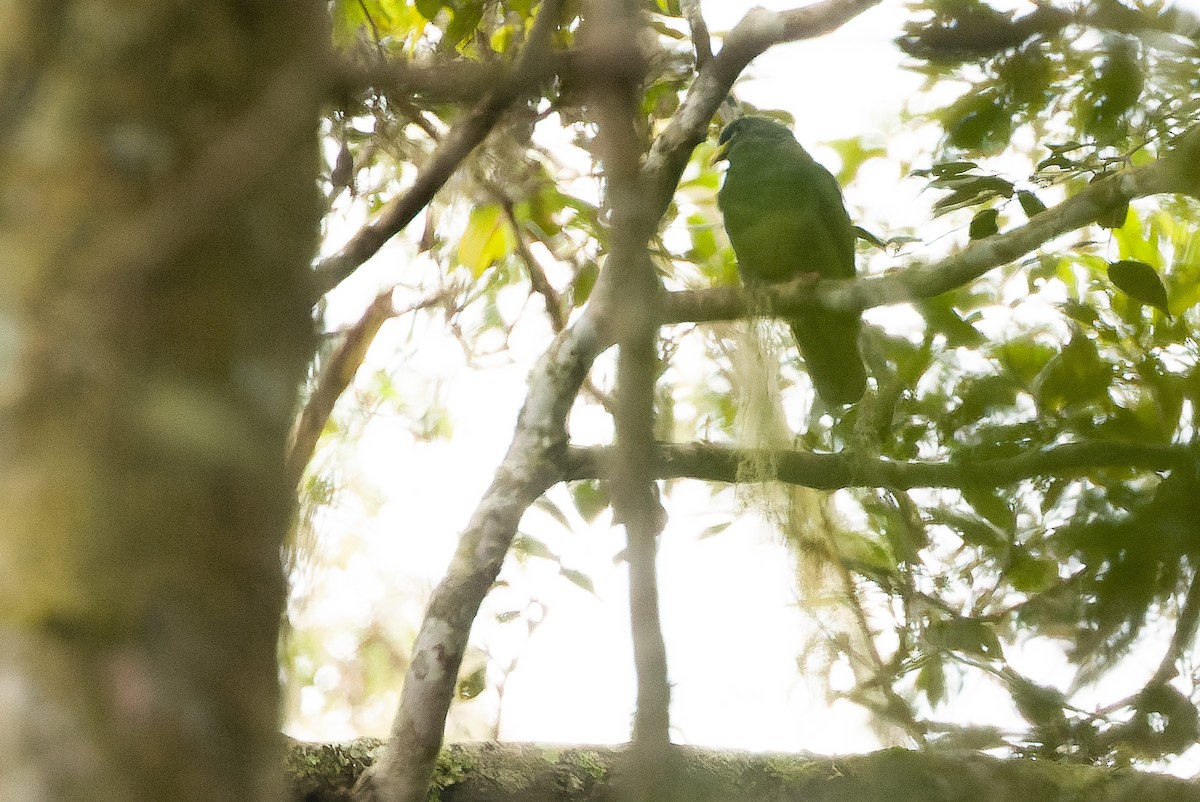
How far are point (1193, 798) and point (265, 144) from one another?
4.52 feet

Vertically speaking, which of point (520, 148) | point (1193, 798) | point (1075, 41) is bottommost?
point (1193, 798)

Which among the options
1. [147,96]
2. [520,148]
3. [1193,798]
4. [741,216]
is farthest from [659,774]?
[741,216]

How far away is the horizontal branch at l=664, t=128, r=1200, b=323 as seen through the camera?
5.82ft

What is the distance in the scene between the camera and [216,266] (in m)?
0.55

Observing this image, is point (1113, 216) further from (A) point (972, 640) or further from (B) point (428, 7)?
(B) point (428, 7)

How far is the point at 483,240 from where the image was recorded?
228 centimetres

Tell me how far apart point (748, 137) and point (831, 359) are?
702 millimetres

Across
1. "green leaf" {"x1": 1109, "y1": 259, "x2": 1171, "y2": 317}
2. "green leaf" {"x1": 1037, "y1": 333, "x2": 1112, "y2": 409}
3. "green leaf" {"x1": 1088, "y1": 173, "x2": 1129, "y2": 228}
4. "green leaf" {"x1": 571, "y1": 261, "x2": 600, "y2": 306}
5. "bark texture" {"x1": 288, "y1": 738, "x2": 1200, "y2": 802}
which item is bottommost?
"bark texture" {"x1": 288, "y1": 738, "x2": 1200, "y2": 802}

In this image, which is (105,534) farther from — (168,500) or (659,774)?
(659,774)

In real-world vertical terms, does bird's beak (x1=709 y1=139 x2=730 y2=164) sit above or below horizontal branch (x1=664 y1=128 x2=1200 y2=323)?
above

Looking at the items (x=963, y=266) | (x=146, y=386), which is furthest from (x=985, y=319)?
(x=146, y=386)

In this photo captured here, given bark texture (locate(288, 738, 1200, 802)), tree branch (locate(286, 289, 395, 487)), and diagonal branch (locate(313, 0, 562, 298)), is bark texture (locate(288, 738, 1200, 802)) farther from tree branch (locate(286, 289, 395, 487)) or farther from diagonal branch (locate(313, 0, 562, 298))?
diagonal branch (locate(313, 0, 562, 298))

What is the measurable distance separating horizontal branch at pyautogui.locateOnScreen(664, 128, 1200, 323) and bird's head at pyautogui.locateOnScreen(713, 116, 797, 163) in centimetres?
79

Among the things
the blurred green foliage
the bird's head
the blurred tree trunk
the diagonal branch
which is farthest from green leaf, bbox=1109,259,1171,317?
the bird's head
